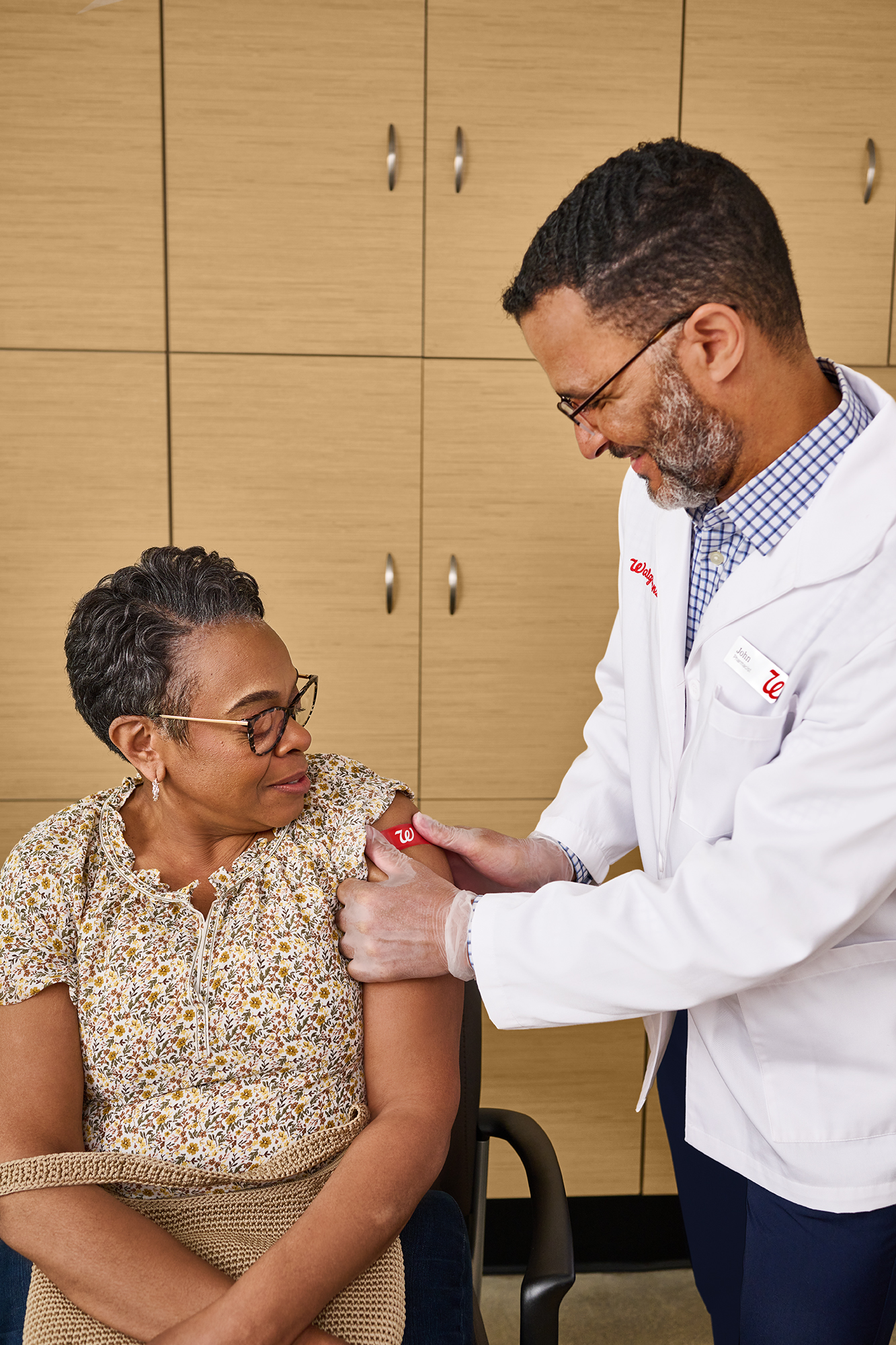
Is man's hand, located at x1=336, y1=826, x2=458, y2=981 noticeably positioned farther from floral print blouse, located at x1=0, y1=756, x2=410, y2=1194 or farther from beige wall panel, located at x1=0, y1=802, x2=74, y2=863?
beige wall panel, located at x1=0, y1=802, x2=74, y2=863

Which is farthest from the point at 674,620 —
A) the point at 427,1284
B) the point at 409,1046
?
the point at 427,1284

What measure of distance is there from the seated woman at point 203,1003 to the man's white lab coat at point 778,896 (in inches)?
9.4

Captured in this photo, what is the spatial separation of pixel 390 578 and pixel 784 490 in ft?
4.32

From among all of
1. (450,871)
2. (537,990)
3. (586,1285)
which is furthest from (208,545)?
(586,1285)

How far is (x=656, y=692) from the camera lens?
1.54 metres

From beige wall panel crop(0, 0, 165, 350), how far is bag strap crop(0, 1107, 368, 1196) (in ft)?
5.78

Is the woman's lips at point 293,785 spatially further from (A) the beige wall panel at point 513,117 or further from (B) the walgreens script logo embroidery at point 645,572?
(A) the beige wall panel at point 513,117

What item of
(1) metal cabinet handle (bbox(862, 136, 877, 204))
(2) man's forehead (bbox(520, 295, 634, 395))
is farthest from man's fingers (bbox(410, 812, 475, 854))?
(1) metal cabinet handle (bbox(862, 136, 877, 204))

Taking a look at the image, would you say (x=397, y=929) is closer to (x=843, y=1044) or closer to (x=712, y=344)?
(x=843, y=1044)

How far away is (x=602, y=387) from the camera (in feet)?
4.05

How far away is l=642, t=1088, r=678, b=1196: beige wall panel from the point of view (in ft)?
8.79

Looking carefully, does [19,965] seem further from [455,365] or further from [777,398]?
[455,365]

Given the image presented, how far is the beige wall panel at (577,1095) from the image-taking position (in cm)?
266

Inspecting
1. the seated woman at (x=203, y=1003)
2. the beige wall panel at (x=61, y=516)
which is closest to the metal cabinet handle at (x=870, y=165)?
the beige wall panel at (x=61, y=516)
